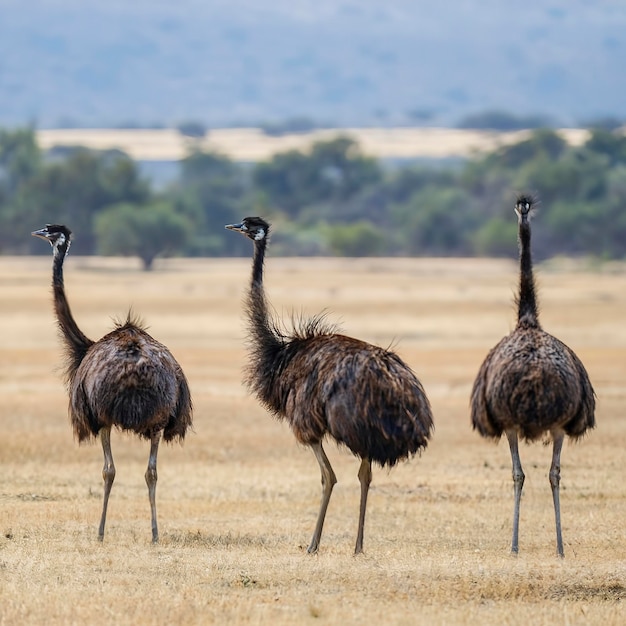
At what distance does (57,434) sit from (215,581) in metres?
9.73

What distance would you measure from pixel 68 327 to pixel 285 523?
2.46m

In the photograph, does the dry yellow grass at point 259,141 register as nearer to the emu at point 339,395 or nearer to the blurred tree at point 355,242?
the blurred tree at point 355,242

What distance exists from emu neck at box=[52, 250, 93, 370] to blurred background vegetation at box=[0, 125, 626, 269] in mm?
52057

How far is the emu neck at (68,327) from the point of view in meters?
13.1

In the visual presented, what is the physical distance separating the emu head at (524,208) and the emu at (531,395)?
0.85 meters

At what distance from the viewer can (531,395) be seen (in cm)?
1159

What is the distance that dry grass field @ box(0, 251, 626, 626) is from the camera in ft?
30.8

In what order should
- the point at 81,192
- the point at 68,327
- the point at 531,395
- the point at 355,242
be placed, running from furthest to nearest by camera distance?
1. the point at 81,192
2. the point at 355,242
3. the point at 68,327
4. the point at 531,395

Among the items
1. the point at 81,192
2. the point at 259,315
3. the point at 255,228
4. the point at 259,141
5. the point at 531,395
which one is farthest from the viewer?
the point at 259,141

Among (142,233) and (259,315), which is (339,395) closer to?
(259,315)

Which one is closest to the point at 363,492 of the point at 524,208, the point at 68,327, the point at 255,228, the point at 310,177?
the point at 255,228

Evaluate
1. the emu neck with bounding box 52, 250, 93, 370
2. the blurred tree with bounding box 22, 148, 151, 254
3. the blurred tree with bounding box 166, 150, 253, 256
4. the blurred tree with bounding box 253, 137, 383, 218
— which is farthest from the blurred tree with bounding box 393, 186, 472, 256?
the emu neck with bounding box 52, 250, 93, 370

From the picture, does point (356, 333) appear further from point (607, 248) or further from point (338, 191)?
point (338, 191)

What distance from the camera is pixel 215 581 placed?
32.8 feet
